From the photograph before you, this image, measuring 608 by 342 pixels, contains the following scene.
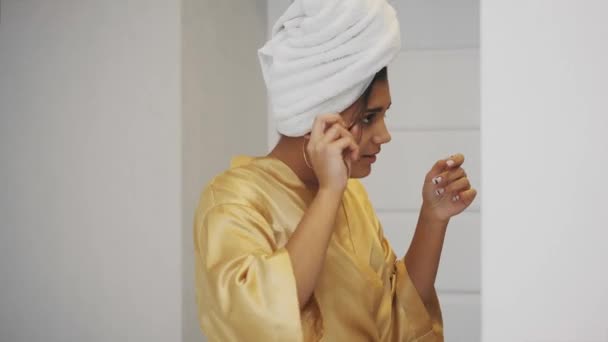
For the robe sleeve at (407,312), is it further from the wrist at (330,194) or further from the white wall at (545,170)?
the white wall at (545,170)

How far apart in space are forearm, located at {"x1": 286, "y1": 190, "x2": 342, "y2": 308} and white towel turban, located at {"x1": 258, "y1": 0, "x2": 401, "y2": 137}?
0.57 ft

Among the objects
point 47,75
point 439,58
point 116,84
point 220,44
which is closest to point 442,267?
point 439,58

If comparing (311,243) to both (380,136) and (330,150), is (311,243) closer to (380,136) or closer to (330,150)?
(330,150)

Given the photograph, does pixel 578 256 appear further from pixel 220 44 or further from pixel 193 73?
pixel 220 44

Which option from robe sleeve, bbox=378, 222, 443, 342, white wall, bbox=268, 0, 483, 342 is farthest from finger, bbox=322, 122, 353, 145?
white wall, bbox=268, 0, 483, 342

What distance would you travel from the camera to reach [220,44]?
2.13 metres

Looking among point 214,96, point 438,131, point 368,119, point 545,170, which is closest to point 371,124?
point 368,119

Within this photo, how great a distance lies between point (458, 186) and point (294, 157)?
0.98ft

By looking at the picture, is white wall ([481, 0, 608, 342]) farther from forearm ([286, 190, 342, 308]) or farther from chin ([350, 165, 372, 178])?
chin ([350, 165, 372, 178])

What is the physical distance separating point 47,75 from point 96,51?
0.49ft

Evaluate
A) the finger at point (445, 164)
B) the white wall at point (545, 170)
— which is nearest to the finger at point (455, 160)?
the finger at point (445, 164)

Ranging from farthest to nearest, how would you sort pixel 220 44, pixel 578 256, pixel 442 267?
pixel 442 267 < pixel 220 44 < pixel 578 256

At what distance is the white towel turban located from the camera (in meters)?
1.09

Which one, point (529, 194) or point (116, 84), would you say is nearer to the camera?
point (529, 194)
